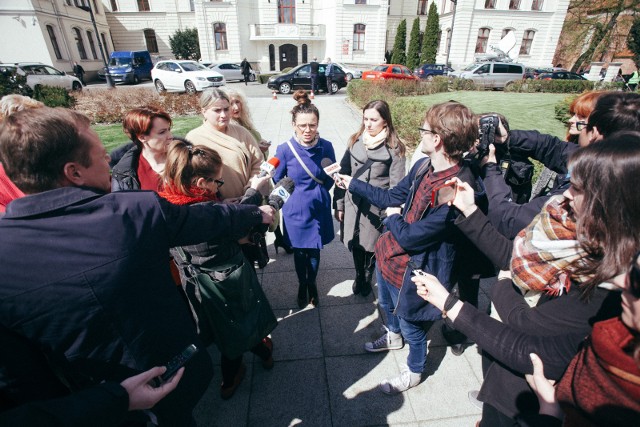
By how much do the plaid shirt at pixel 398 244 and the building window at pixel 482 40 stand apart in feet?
118

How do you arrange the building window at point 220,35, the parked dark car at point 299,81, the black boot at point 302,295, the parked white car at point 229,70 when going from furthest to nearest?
the building window at point 220,35, the parked white car at point 229,70, the parked dark car at point 299,81, the black boot at point 302,295

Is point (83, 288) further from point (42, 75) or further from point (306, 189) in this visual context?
point (42, 75)

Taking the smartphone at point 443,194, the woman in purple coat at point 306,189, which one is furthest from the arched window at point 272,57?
the smartphone at point 443,194

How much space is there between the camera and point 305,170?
9.89 ft

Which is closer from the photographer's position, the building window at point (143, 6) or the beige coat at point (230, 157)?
the beige coat at point (230, 157)

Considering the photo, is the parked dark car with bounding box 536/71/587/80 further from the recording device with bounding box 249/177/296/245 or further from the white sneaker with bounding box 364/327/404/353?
the recording device with bounding box 249/177/296/245

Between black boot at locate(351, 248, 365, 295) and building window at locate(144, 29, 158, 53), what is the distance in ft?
130

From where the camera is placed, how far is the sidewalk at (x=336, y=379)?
2291 millimetres

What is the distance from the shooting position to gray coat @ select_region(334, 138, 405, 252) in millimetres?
2873

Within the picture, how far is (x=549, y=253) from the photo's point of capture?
52.4 inches

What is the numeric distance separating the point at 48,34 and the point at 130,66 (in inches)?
267

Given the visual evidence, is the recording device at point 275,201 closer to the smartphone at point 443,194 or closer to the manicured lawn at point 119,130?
the smartphone at point 443,194

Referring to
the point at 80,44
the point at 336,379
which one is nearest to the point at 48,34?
the point at 80,44

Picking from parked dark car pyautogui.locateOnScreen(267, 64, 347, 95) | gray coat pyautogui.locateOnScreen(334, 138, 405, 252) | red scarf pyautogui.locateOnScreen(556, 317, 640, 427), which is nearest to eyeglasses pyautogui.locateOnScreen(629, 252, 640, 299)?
red scarf pyautogui.locateOnScreen(556, 317, 640, 427)
